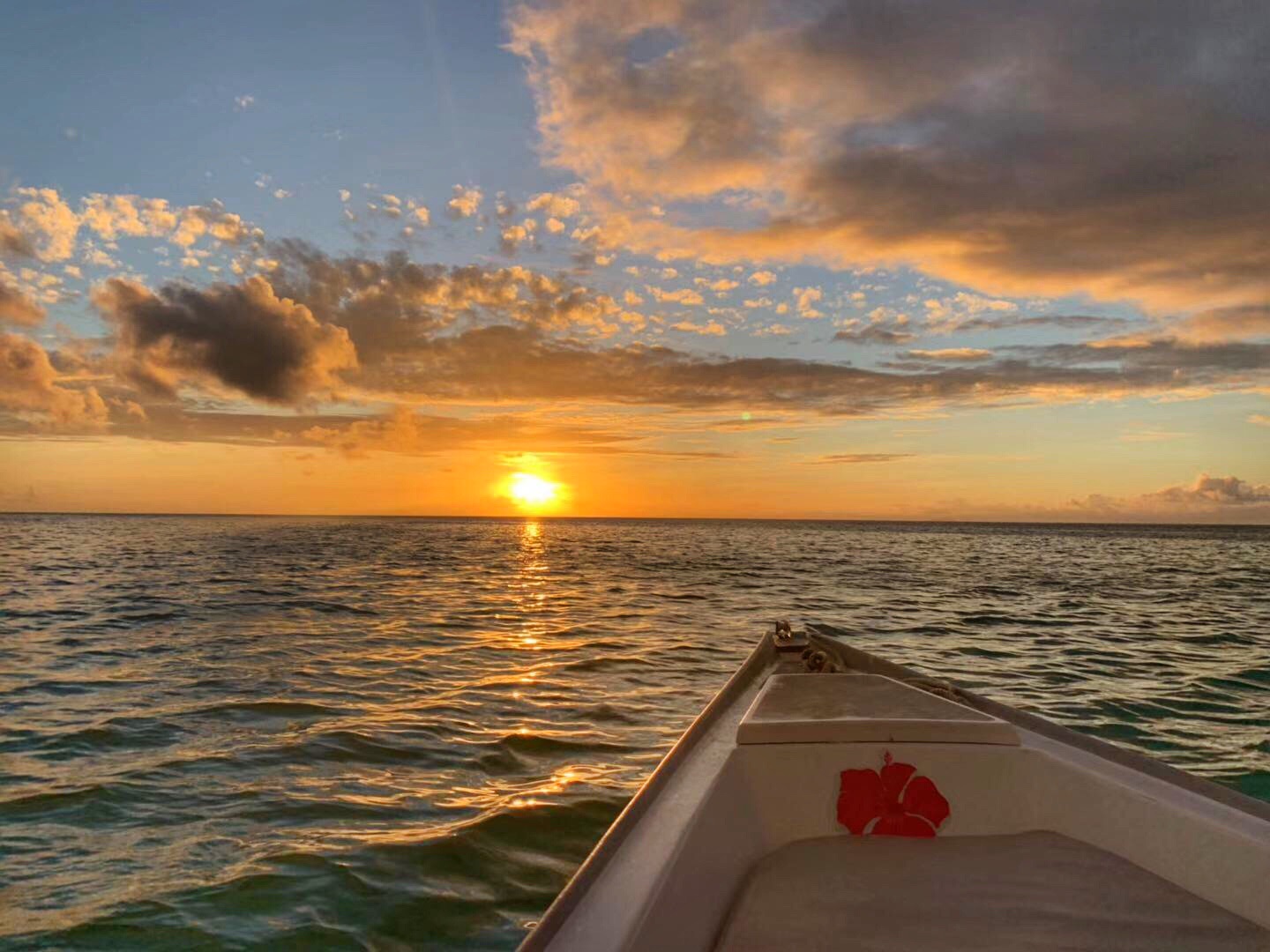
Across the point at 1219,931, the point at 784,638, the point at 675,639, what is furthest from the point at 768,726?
the point at 675,639

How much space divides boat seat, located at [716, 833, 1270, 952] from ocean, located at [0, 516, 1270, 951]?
1.88 m

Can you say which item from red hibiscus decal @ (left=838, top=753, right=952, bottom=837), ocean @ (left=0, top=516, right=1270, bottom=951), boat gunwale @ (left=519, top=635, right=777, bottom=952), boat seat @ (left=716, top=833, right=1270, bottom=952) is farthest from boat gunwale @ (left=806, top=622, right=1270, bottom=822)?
ocean @ (left=0, top=516, right=1270, bottom=951)

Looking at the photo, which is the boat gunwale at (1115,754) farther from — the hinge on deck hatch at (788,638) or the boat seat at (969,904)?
the hinge on deck hatch at (788,638)

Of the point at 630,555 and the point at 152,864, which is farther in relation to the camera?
the point at 630,555

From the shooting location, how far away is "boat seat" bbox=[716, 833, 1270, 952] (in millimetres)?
2902

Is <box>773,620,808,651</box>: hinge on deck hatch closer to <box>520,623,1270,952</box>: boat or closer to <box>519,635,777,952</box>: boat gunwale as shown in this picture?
<box>519,635,777,952</box>: boat gunwale

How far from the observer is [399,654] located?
43.0 feet

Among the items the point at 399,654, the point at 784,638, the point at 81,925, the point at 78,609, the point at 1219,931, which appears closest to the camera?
the point at 1219,931

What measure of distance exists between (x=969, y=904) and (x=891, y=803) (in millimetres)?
779

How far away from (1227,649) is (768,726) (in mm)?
14906

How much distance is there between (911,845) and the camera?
376cm

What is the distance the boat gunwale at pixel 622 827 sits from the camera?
7.64ft

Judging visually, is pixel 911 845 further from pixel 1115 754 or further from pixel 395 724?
pixel 395 724

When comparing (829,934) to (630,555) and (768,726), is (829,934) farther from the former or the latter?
(630,555)
